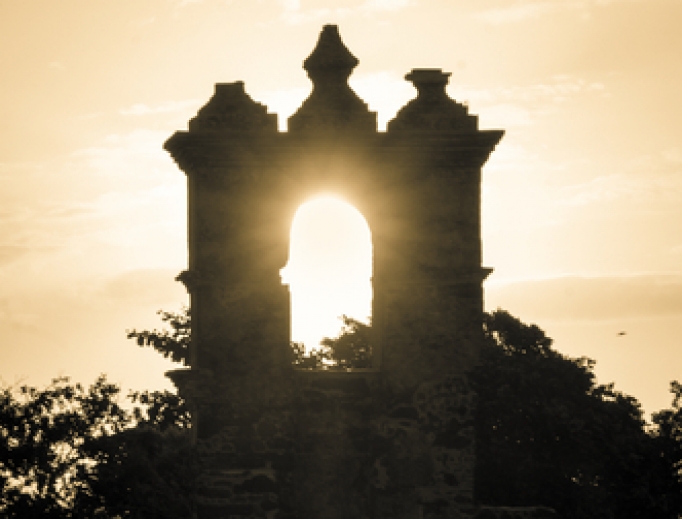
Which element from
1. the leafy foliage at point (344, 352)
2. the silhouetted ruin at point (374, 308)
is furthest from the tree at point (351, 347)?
the silhouetted ruin at point (374, 308)

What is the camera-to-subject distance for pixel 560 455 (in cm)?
2220

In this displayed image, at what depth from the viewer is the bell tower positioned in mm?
12891

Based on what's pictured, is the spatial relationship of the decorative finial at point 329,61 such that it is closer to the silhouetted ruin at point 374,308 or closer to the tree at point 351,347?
the silhouetted ruin at point 374,308

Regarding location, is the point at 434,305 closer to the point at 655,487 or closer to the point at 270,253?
the point at 270,253

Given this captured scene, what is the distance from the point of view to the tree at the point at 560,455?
21859 millimetres

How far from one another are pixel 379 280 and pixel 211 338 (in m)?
1.92

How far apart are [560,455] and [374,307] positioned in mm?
9879

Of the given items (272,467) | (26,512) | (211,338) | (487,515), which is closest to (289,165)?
(211,338)

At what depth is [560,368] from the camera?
2369cm

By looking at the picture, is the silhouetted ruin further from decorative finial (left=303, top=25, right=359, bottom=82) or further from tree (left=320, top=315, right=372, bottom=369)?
tree (left=320, top=315, right=372, bottom=369)

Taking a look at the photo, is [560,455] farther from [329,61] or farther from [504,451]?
[329,61]

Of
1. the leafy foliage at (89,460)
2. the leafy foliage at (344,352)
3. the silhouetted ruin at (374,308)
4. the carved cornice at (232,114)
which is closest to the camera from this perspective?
the silhouetted ruin at (374,308)

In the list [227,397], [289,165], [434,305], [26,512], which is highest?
[289,165]

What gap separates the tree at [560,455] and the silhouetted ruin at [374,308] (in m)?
8.42
